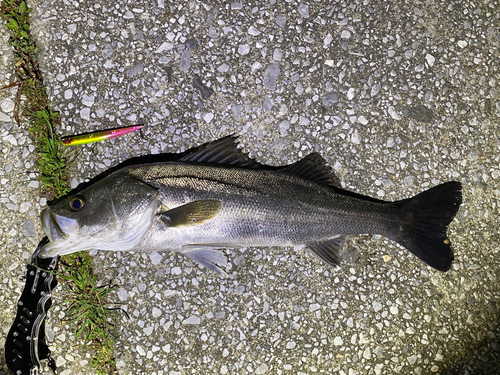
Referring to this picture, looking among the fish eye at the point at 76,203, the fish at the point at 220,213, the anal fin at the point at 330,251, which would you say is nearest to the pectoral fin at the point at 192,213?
the fish at the point at 220,213

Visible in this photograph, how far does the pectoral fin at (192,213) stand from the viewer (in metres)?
3.03

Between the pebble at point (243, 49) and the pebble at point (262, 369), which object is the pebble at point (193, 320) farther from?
the pebble at point (243, 49)

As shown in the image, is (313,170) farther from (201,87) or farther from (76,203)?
(76,203)

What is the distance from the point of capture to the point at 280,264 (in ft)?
12.4

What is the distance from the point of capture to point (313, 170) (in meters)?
3.47

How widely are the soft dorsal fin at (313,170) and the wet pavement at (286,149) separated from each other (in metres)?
0.33

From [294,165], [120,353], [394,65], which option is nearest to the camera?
[294,165]

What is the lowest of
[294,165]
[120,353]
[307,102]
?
[120,353]

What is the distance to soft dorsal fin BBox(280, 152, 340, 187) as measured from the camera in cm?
345

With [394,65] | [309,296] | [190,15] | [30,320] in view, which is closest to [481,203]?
[394,65]

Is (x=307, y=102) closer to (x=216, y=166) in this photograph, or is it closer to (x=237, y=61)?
(x=237, y=61)

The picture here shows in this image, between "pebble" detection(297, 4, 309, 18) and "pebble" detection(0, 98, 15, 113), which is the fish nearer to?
"pebble" detection(0, 98, 15, 113)

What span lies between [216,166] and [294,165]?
76cm

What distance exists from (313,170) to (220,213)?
1.02m
